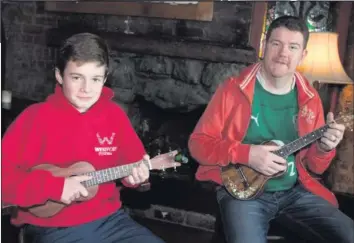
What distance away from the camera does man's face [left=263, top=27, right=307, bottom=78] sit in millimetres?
1110

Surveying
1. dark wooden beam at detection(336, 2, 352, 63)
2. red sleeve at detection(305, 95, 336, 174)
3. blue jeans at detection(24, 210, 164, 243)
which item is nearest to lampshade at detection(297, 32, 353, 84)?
dark wooden beam at detection(336, 2, 352, 63)

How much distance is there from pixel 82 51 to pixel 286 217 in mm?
691

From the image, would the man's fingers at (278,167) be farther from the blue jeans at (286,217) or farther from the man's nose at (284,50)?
the man's nose at (284,50)

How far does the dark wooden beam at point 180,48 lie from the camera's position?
1.82 m

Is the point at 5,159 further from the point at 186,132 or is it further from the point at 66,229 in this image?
the point at 186,132

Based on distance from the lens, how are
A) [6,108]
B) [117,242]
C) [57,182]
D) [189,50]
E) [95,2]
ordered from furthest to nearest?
[189,50]
[95,2]
[6,108]
[117,242]
[57,182]

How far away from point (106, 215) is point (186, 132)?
0.69m

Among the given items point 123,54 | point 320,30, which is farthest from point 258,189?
point 123,54

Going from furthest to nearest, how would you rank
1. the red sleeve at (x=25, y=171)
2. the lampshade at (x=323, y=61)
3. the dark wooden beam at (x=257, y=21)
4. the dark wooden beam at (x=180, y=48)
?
the dark wooden beam at (x=180, y=48) < the dark wooden beam at (x=257, y=21) < the lampshade at (x=323, y=61) < the red sleeve at (x=25, y=171)

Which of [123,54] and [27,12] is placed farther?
[123,54]

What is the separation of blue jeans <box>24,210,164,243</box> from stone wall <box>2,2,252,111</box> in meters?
0.55

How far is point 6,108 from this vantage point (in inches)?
53.3

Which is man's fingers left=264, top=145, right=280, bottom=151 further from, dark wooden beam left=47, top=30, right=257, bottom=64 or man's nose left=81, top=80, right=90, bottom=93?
dark wooden beam left=47, top=30, right=257, bottom=64

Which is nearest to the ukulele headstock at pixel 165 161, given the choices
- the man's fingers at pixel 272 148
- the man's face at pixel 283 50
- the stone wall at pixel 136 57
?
the man's fingers at pixel 272 148
